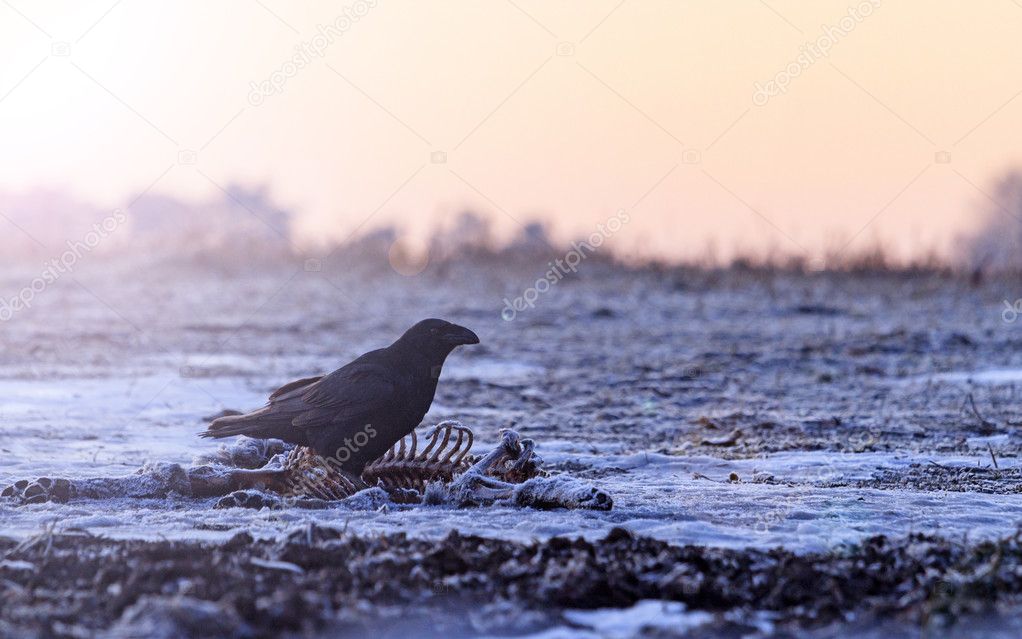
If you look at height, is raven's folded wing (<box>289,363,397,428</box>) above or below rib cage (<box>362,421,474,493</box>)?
above

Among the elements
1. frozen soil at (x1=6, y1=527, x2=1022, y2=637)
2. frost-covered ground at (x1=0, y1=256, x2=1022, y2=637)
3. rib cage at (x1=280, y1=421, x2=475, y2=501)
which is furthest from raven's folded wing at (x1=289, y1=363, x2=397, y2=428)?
frozen soil at (x1=6, y1=527, x2=1022, y2=637)

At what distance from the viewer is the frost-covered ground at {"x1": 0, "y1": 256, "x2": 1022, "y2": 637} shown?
4355 millimetres

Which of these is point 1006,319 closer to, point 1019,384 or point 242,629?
point 1019,384

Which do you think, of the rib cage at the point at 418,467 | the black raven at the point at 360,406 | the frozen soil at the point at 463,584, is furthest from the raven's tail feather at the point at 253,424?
the frozen soil at the point at 463,584

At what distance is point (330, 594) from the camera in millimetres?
3158

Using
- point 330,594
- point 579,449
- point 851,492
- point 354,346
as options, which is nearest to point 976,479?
point 851,492

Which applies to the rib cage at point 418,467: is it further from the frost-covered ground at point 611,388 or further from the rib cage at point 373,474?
the frost-covered ground at point 611,388

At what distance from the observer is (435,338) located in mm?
5250

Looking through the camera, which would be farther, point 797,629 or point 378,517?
point 378,517

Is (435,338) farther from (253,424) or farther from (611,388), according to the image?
(611,388)

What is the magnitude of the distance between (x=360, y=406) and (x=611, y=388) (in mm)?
4807

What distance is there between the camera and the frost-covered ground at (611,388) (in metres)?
4.36

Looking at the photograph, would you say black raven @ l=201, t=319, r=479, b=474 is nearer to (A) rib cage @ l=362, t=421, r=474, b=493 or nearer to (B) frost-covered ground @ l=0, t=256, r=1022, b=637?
(A) rib cage @ l=362, t=421, r=474, b=493

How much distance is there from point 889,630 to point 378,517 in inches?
76.0
